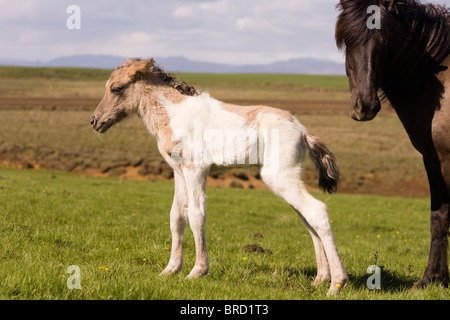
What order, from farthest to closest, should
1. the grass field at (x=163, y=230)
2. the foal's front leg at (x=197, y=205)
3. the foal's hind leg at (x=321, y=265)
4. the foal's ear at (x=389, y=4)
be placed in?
the foal's hind leg at (x=321, y=265)
the foal's front leg at (x=197, y=205)
the foal's ear at (x=389, y=4)
the grass field at (x=163, y=230)

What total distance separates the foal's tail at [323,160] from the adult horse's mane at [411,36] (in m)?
1.12

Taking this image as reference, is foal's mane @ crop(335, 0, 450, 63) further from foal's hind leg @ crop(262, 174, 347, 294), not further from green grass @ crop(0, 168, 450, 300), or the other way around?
green grass @ crop(0, 168, 450, 300)

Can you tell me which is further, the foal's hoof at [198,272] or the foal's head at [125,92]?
the foal's head at [125,92]

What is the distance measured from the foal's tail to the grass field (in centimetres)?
29

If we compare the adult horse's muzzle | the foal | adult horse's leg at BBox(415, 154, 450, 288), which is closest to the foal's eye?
the foal

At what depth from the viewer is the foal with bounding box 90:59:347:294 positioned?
554 centimetres

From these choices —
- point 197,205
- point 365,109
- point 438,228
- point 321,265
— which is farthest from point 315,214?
point 438,228

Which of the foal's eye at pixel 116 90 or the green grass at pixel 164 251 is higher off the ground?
the foal's eye at pixel 116 90

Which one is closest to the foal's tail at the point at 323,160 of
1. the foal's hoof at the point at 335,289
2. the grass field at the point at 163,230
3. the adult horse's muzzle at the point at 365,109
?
the grass field at the point at 163,230

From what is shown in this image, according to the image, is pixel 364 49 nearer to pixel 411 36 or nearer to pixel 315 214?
pixel 411 36

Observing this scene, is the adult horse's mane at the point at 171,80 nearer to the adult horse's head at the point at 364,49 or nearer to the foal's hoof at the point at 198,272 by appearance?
the adult horse's head at the point at 364,49

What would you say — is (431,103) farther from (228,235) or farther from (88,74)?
(88,74)

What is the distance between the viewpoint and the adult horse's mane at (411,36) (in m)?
5.75

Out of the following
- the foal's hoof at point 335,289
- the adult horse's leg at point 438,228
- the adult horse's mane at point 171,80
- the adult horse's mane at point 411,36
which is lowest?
the foal's hoof at point 335,289
